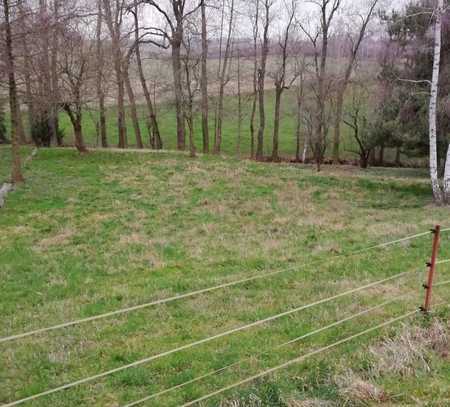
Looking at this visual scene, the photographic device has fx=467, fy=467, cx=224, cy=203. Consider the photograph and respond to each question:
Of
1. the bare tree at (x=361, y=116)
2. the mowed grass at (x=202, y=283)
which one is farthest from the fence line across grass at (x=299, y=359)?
the bare tree at (x=361, y=116)

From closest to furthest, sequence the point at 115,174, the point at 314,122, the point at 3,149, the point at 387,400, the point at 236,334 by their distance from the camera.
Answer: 1. the point at 387,400
2. the point at 236,334
3. the point at 115,174
4. the point at 3,149
5. the point at 314,122

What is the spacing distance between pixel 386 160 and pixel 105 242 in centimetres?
2854

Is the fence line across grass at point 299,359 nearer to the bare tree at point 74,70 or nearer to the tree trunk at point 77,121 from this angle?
the bare tree at point 74,70

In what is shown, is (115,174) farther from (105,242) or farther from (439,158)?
(439,158)

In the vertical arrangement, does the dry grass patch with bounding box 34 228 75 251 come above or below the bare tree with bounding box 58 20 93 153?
below

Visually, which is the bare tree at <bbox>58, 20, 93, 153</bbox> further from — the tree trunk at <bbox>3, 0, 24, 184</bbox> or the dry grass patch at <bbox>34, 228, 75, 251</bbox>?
the dry grass patch at <bbox>34, 228, 75, 251</bbox>

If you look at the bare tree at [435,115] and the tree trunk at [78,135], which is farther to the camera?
the tree trunk at [78,135]

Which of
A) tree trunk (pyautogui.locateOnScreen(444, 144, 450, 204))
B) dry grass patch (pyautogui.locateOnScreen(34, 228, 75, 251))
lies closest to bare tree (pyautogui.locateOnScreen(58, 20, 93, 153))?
dry grass patch (pyautogui.locateOnScreen(34, 228, 75, 251))

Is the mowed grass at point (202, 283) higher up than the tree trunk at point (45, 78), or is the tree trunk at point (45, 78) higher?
the tree trunk at point (45, 78)

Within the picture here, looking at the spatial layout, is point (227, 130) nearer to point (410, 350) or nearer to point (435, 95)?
point (435, 95)

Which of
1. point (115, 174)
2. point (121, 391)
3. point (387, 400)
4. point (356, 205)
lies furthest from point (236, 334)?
point (115, 174)

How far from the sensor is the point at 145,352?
179 inches

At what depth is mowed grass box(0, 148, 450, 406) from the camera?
3898mm

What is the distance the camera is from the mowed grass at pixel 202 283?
390 centimetres
